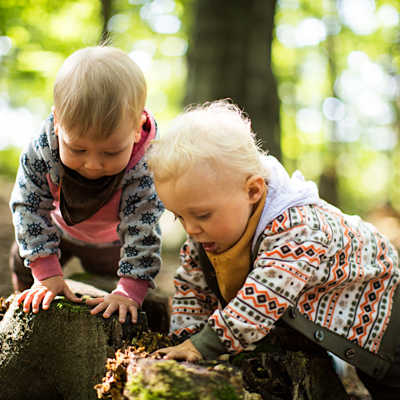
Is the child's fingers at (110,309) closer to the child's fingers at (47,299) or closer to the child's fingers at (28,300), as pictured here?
the child's fingers at (47,299)

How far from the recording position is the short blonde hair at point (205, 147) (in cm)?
211

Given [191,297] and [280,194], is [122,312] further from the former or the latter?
[280,194]

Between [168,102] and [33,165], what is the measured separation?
50.0 ft

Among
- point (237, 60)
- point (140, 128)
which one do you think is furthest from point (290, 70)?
point (140, 128)

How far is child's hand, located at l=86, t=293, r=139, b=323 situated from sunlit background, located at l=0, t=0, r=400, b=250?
2.00 meters

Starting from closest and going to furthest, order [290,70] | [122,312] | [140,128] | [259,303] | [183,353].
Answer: [183,353], [259,303], [122,312], [140,128], [290,70]

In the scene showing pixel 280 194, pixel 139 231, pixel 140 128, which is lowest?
pixel 139 231

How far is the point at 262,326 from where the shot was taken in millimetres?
2068

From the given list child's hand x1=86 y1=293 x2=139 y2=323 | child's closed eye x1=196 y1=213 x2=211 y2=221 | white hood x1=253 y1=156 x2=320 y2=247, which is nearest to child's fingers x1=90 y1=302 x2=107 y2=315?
child's hand x1=86 y1=293 x2=139 y2=323

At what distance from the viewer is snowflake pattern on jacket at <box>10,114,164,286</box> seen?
2.73 metres

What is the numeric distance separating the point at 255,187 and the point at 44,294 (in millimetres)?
1217

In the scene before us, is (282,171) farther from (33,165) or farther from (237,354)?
(33,165)

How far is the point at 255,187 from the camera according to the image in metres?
2.29

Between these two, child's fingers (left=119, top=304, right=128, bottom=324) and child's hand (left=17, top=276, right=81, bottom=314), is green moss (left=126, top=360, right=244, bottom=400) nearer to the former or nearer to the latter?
child's fingers (left=119, top=304, right=128, bottom=324)
